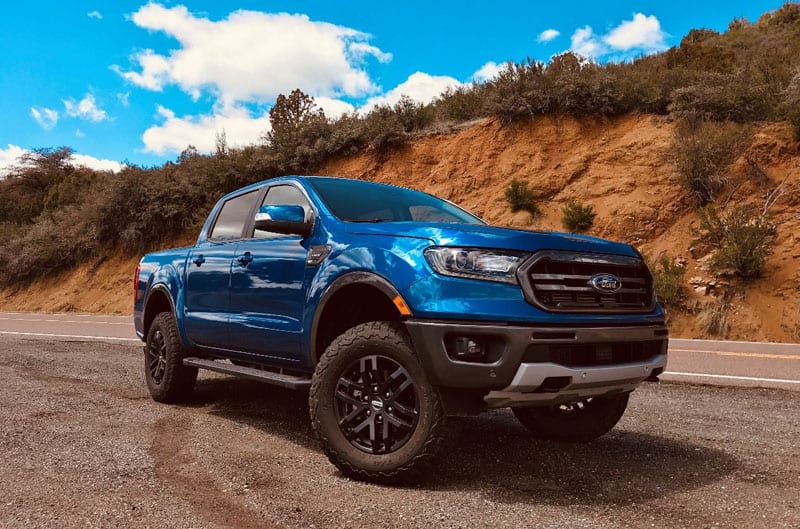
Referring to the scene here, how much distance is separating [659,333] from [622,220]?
13759 mm

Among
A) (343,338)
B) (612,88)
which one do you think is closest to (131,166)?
(612,88)

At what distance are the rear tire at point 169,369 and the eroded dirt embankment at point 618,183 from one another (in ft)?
35.7

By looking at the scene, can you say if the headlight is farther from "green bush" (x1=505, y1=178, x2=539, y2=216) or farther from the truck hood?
"green bush" (x1=505, y1=178, x2=539, y2=216)

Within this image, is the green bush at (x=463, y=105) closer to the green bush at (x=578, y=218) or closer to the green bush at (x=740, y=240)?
the green bush at (x=578, y=218)

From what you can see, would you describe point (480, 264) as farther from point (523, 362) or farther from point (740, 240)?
point (740, 240)

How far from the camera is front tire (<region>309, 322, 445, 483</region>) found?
11.0 feet

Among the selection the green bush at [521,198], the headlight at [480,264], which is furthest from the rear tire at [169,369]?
the green bush at [521,198]

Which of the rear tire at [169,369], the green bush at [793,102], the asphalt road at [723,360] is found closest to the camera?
the rear tire at [169,369]

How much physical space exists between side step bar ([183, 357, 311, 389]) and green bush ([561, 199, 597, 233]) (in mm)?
13406

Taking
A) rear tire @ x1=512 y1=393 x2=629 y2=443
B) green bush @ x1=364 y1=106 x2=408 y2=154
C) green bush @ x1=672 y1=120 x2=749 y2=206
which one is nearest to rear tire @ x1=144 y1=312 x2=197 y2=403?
rear tire @ x1=512 y1=393 x2=629 y2=443

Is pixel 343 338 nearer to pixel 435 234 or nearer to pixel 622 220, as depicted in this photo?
pixel 435 234

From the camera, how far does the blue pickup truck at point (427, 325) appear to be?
3281 mm

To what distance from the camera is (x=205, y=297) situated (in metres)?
5.36

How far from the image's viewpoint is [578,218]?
17.1 m
